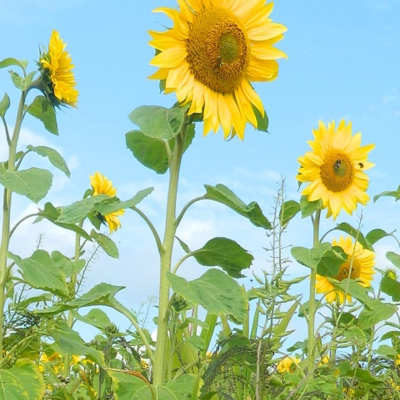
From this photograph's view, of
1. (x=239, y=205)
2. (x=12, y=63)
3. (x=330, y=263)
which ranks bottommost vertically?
(x=239, y=205)

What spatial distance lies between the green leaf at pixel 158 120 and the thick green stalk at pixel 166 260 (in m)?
0.08

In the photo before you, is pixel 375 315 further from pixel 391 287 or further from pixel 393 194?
pixel 393 194

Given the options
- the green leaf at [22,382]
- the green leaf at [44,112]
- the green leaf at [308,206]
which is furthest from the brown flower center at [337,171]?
the green leaf at [22,382]

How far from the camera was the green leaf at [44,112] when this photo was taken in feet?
11.9

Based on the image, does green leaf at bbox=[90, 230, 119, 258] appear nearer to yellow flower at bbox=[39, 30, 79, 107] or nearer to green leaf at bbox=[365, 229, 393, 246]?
yellow flower at bbox=[39, 30, 79, 107]

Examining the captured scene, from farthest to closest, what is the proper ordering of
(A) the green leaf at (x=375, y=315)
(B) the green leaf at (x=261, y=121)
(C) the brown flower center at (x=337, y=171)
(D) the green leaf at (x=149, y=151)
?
(C) the brown flower center at (x=337, y=171), (A) the green leaf at (x=375, y=315), (B) the green leaf at (x=261, y=121), (D) the green leaf at (x=149, y=151)

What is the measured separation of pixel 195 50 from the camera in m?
2.79

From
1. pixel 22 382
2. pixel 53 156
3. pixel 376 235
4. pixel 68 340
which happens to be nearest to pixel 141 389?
pixel 22 382

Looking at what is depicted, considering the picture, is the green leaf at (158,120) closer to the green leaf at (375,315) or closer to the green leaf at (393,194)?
the green leaf at (375,315)

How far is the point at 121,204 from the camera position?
8.27ft

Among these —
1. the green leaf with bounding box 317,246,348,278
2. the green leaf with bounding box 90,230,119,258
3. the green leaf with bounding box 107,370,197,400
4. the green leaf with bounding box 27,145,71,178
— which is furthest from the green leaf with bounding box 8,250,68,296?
the green leaf with bounding box 317,246,348,278

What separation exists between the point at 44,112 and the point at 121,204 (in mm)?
1297

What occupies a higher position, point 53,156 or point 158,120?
point 53,156

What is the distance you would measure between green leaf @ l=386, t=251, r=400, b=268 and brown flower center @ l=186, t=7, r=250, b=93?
176 cm
